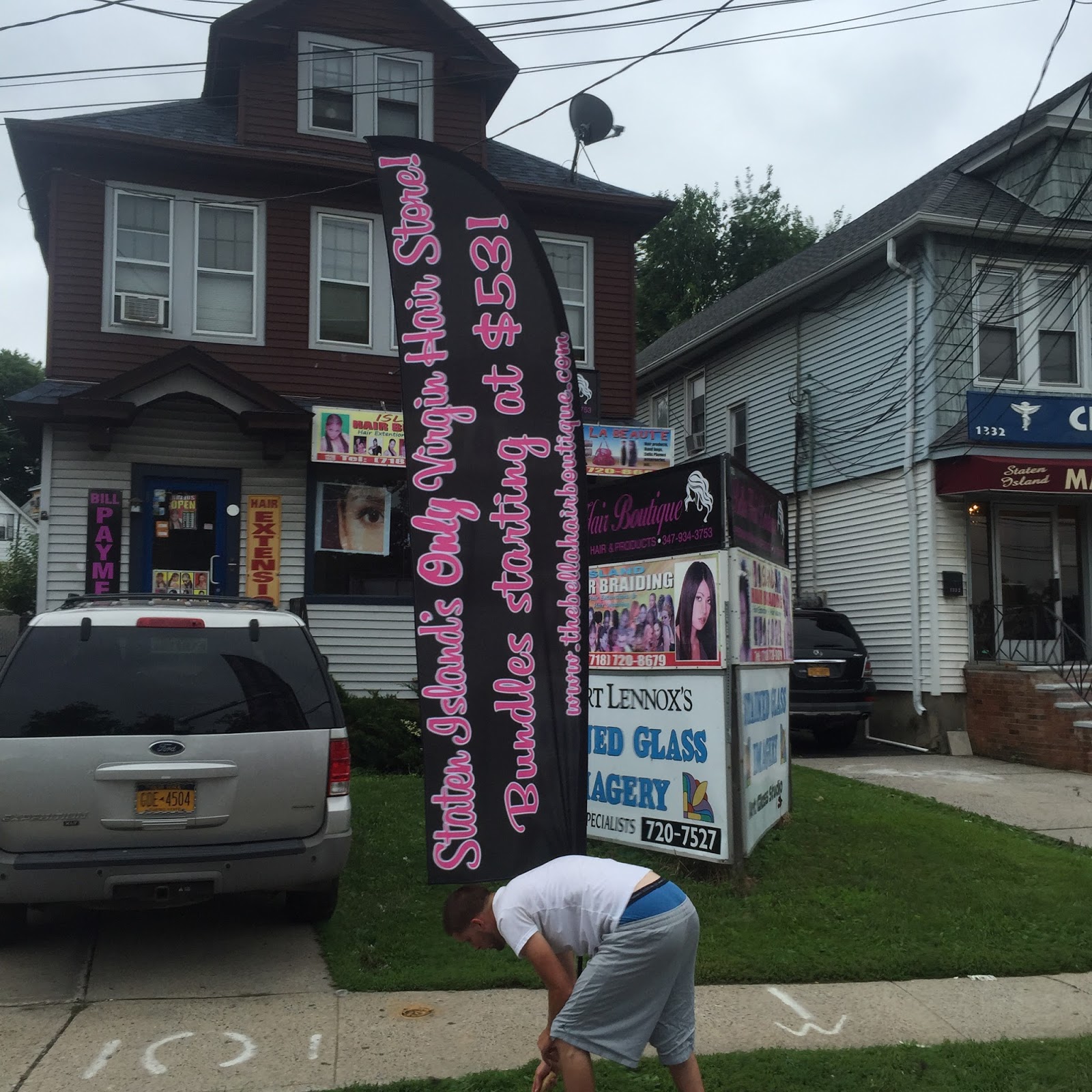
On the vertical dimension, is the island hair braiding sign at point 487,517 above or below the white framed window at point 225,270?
below

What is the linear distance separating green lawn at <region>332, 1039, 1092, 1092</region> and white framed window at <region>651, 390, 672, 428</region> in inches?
786

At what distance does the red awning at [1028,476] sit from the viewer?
47.8ft

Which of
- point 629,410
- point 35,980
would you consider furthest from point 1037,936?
point 629,410

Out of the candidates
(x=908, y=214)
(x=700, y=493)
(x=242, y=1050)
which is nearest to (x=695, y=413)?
(x=908, y=214)

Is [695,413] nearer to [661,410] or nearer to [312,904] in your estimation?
[661,410]

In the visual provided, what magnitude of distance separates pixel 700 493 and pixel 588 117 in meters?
10.3

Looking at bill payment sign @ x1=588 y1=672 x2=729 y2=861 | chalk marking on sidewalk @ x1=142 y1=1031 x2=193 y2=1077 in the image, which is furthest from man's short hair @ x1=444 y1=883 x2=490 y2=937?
bill payment sign @ x1=588 y1=672 x2=729 y2=861

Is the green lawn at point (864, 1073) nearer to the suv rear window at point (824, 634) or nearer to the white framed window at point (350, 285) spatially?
the suv rear window at point (824, 634)

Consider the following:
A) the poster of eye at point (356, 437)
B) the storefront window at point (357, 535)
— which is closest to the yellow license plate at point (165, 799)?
the storefront window at point (357, 535)

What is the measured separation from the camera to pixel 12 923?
6027 mm

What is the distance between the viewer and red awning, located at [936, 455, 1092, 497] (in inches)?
573

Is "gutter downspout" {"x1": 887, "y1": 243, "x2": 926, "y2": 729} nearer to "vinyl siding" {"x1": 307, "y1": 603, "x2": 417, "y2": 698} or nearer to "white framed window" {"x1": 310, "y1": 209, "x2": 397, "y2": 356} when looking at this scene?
"vinyl siding" {"x1": 307, "y1": 603, "x2": 417, "y2": 698}

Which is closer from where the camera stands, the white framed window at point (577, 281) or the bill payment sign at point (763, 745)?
the bill payment sign at point (763, 745)

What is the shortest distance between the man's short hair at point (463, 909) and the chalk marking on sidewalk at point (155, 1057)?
1.66 meters
